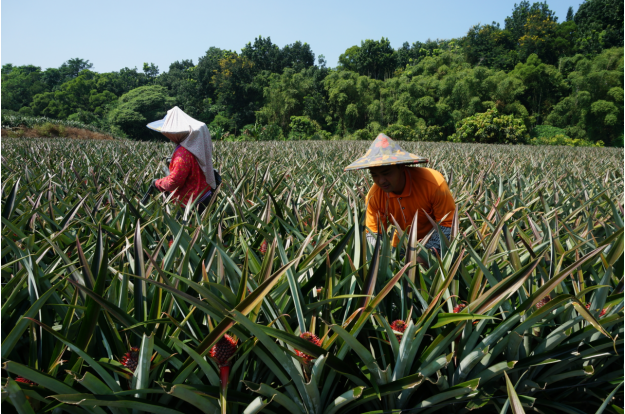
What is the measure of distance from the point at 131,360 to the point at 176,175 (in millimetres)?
1955

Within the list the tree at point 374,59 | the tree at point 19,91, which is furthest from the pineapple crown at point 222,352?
the tree at point 374,59

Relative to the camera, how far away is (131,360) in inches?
34.7

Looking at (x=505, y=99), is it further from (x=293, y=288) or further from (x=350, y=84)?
(x=293, y=288)

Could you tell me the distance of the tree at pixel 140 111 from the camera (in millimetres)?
40812

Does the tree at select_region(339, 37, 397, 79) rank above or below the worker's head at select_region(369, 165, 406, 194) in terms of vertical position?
above

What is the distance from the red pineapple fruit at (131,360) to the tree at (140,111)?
141 feet

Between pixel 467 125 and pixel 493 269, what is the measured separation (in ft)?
93.7

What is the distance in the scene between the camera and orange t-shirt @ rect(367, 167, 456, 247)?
6.97 ft

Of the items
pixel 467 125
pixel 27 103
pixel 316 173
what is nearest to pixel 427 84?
pixel 467 125

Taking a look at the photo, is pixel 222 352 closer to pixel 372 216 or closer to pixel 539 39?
pixel 372 216

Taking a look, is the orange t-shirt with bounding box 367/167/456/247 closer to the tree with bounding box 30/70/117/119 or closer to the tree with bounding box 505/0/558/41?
the tree with bounding box 30/70/117/119

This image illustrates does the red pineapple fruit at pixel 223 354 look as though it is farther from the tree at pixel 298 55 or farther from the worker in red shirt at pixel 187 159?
the tree at pixel 298 55

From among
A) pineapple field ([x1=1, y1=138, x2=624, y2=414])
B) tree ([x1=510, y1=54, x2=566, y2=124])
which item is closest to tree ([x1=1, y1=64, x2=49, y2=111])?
pineapple field ([x1=1, y1=138, x2=624, y2=414])

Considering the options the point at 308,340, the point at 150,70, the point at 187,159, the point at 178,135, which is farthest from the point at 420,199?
the point at 150,70
